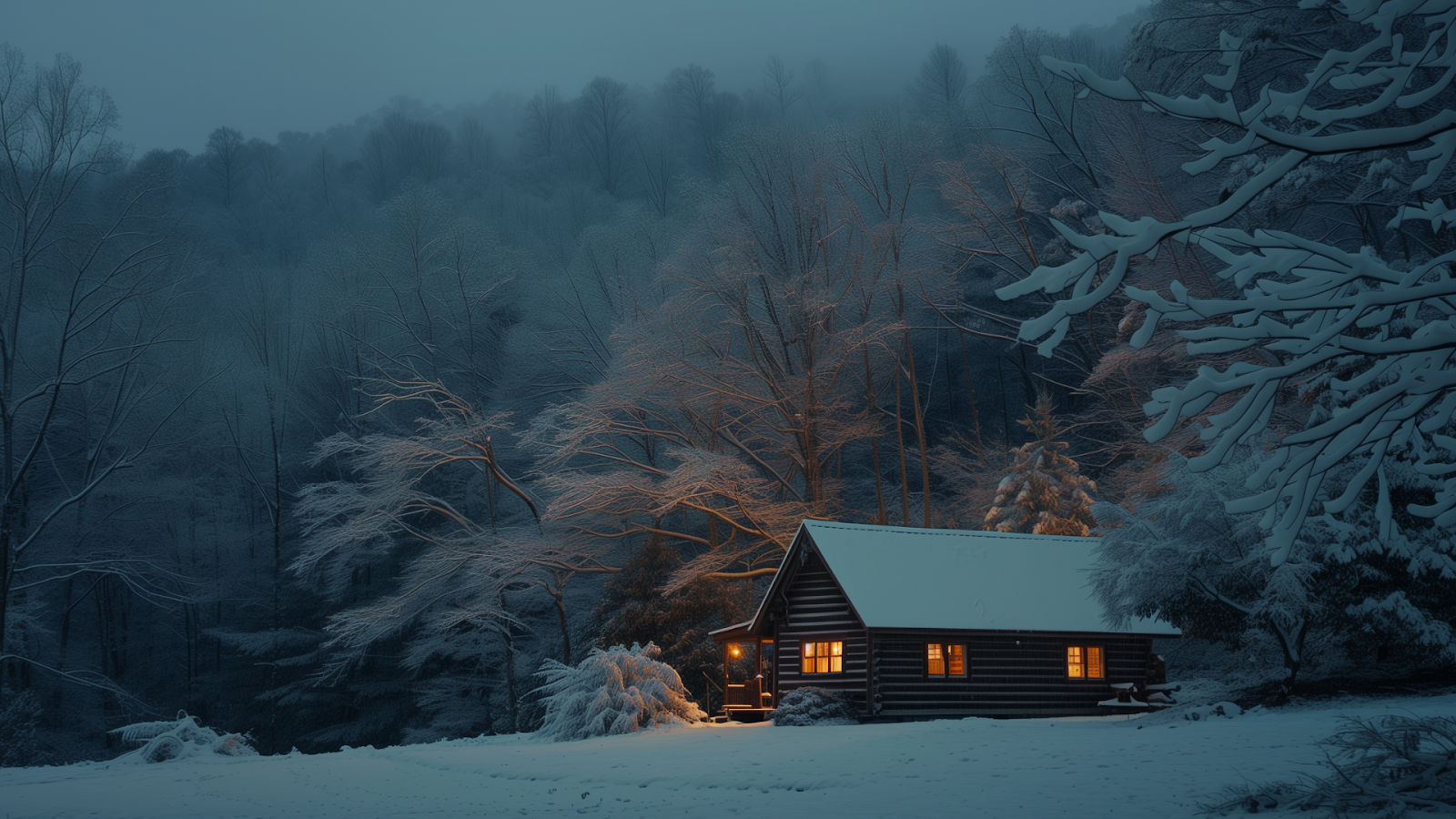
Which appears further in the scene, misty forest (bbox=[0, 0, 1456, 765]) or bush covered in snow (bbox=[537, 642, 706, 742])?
bush covered in snow (bbox=[537, 642, 706, 742])

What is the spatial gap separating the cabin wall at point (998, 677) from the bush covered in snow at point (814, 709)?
81cm

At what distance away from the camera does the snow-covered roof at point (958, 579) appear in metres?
22.7

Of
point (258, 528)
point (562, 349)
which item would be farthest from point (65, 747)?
point (562, 349)

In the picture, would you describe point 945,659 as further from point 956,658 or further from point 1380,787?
point 1380,787

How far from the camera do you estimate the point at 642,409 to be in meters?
32.3

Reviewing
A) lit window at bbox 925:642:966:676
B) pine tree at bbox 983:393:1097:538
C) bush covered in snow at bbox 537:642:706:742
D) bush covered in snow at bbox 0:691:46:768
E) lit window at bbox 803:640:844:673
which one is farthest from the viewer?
pine tree at bbox 983:393:1097:538

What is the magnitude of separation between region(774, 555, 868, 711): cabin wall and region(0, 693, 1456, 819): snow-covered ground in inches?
156

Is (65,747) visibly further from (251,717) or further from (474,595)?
(474,595)

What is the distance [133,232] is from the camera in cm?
2625

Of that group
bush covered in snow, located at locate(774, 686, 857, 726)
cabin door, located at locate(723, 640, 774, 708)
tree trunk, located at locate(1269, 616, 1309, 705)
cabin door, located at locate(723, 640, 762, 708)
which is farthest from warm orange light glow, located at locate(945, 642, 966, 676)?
tree trunk, located at locate(1269, 616, 1309, 705)

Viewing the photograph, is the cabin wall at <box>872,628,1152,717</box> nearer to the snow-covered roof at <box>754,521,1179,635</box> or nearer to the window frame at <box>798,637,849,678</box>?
the snow-covered roof at <box>754,521,1179,635</box>

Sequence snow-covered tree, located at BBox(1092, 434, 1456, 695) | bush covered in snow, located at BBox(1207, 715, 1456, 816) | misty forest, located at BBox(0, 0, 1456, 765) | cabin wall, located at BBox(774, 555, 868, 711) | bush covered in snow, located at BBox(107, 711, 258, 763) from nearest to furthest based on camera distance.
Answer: bush covered in snow, located at BBox(1207, 715, 1456, 816) < snow-covered tree, located at BBox(1092, 434, 1456, 695) < misty forest, located at BBox(0, 0, 1456, 765) < bush covered in snow, located at BBox(107, 711, 258, 763) < cabin wall, located at BBox(774, 555, 868, 711)

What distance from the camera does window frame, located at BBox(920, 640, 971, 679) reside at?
74.8 feet

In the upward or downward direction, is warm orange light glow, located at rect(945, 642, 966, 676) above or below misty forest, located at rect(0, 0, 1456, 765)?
below
